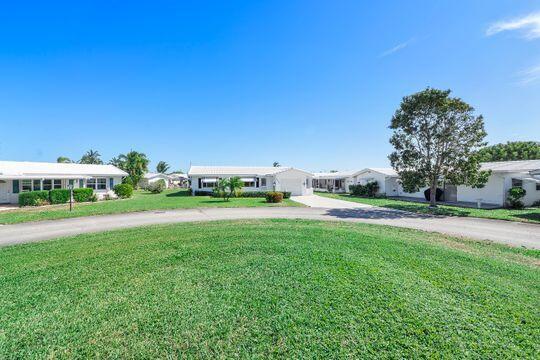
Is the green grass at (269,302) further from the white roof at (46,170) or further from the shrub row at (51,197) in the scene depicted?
the white roof at (46,170)

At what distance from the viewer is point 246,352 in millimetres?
3201

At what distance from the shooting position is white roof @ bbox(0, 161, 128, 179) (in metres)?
22.8

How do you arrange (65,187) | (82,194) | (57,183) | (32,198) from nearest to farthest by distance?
(32,198)
(82,194)
(57,183)
(65,187)

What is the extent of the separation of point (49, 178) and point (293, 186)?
1051 inches

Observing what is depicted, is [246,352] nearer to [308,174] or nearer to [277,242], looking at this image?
[277,242]

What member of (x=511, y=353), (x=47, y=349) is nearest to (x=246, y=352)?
(x=47, y=349)

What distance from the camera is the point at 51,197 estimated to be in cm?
2188

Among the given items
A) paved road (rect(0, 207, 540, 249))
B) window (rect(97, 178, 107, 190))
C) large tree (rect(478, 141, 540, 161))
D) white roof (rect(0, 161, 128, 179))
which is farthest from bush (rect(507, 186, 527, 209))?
window (rect(97, 178, 107, 190))

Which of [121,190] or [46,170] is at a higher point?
[46,170]

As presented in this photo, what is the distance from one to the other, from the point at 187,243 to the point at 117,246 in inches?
91.2

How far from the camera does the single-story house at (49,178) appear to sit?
2239 cm

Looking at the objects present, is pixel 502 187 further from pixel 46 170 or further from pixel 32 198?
pixel 46 170

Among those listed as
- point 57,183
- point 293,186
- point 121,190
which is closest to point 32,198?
point 57,183

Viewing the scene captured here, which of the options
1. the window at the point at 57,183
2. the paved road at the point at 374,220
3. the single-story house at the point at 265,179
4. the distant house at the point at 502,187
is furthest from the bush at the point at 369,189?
the window at the point at 57,183
